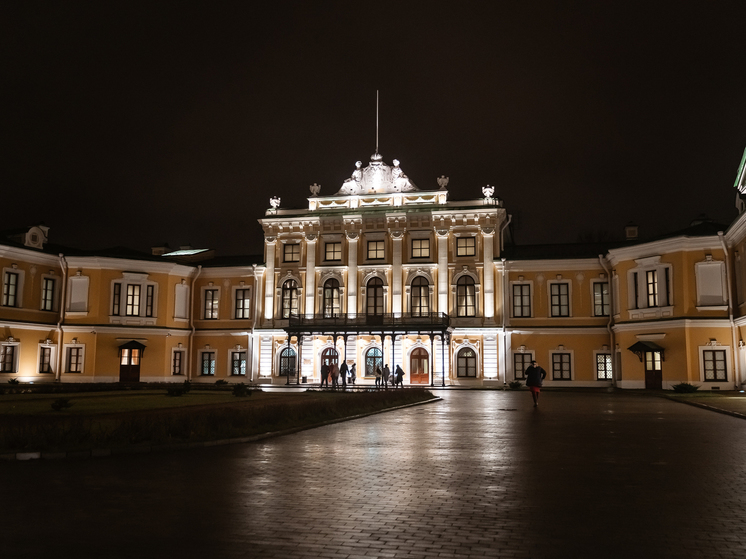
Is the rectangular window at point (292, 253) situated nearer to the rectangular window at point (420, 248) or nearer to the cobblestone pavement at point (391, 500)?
the rectangular window at point (420, 248)

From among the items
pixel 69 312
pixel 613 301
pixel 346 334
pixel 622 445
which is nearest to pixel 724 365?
pixel 613 301

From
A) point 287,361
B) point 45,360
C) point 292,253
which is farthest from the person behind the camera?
point 292,253

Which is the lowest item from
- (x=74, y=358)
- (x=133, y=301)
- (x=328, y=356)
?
(x=74, y=358)

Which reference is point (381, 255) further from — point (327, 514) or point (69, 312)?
point (327, 514)

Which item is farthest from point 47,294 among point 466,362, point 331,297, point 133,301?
point 466,362

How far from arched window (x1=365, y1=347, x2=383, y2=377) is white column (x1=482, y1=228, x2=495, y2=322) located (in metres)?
7.43

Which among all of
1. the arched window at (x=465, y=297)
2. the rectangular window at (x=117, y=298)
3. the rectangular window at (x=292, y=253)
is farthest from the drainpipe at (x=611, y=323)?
the rectangular window at (x=117, y=298)

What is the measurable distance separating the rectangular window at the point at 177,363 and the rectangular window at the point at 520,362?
22105 mm

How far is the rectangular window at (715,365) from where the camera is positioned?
119ft

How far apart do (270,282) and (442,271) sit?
11895mm

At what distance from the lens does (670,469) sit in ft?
32.6

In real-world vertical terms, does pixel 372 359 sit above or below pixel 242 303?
below

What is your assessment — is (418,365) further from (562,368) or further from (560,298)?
(560,298)

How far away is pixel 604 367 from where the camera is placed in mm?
43781
